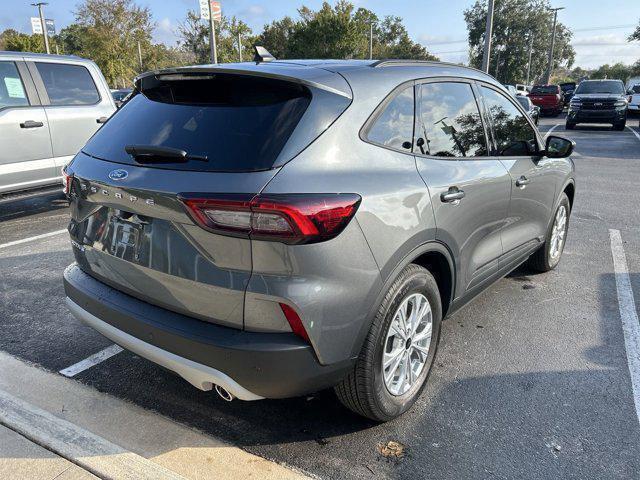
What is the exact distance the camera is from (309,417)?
2773mm

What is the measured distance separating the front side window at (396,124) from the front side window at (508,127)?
107cm

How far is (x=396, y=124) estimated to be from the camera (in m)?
2.62

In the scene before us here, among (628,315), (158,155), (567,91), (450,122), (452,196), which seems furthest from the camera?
(567,91)

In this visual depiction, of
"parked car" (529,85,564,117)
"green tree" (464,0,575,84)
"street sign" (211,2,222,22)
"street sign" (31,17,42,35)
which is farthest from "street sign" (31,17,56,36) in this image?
"green tree" (464,0,575,84)

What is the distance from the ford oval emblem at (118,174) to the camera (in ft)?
7.72

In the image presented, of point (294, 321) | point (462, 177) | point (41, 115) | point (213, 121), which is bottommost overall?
point (294, 321)

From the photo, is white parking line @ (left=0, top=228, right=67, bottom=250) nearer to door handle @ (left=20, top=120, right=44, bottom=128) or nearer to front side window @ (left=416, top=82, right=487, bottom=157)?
door handle @ (left=20, top=120, right=44, bottom=128)

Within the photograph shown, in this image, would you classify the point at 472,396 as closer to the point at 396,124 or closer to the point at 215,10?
the point at 396,124

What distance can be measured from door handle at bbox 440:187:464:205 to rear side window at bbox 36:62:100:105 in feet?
18.6

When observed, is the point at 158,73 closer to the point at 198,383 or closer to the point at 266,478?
the point at 198,383

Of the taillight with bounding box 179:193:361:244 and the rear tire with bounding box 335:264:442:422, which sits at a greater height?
the taillight with bounding box 179:193:361:244

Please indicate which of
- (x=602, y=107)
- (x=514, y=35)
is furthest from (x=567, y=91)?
(x=514, y=35)

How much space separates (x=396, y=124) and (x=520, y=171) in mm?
1482

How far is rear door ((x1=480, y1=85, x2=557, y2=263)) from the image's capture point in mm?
3598
